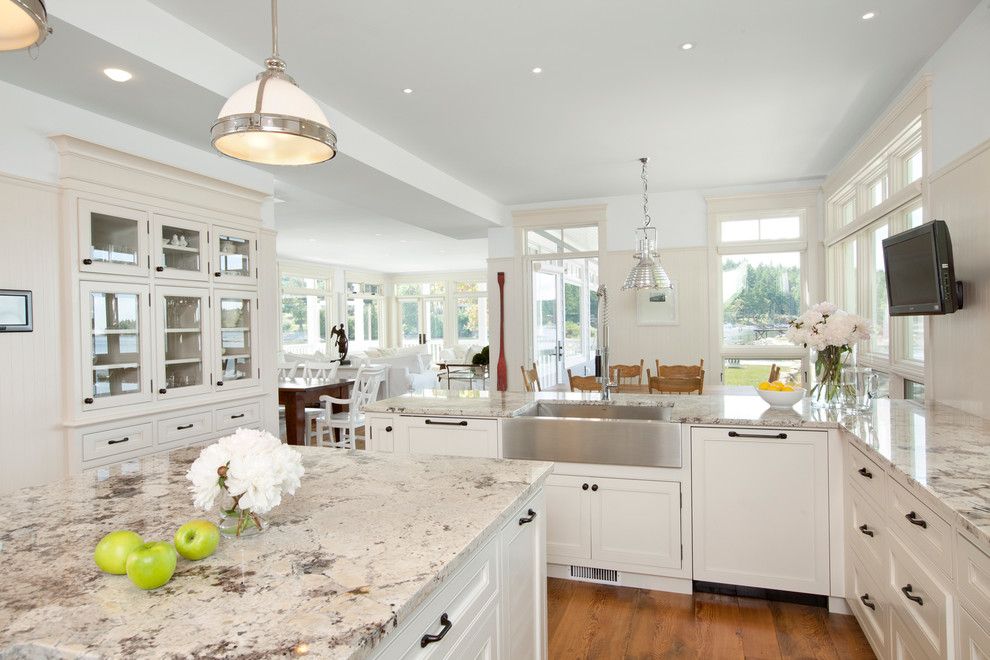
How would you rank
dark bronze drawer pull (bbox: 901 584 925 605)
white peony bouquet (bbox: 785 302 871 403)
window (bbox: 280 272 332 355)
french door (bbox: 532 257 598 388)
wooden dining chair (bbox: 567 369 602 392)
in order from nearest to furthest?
1. dark bronze drawer pull (bbox: 901 584 925 605)
2. white peony bouquet (bbox: 785 302 871 403)
3. wooden dining chair (bbox: 567 369 602 392)
4. french door (bbox: 532 257 598 388)
5. window (bbox: 280 272 332 355)

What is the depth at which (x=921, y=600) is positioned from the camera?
1.58m

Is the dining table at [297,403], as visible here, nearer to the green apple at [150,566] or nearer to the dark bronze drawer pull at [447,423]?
the dark bronze drawer pull at [447,423]

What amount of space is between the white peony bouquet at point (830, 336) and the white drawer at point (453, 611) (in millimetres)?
2180

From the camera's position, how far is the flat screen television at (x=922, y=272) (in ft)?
8.39

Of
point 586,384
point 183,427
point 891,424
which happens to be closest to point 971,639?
point 891,424

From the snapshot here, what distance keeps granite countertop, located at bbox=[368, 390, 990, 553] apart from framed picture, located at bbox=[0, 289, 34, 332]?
5.87ft

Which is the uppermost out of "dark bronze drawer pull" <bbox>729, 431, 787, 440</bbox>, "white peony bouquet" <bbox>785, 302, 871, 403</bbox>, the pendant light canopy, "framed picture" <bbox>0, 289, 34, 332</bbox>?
the pendant light canopy

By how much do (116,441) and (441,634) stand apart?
10.1ft

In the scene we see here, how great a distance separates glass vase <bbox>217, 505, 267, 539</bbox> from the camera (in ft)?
4.00

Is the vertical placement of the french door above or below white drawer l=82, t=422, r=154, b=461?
above

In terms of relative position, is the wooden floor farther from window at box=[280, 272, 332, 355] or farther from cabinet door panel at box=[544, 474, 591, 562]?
window at box=[280, 272, 332, 355]

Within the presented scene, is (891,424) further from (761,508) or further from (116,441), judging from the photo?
(116,441)

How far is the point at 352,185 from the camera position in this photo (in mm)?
4719

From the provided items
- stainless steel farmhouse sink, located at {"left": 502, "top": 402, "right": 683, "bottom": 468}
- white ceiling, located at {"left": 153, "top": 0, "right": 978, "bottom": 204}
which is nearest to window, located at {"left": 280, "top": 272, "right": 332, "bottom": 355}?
white ceiling, located at {"left": 153, "top": 0, "right": 978, "bottom": 204}
